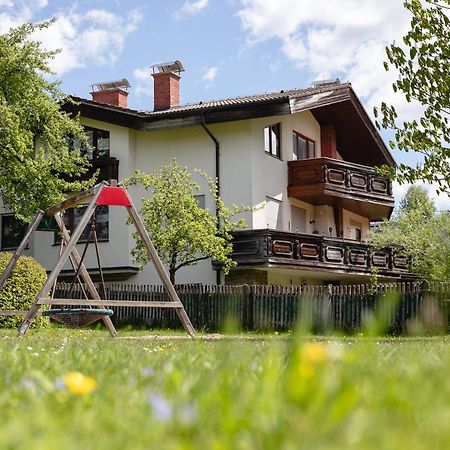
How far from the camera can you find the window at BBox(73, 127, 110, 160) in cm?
3081

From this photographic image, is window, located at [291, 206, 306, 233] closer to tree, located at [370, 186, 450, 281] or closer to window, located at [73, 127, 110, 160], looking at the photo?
tree, located at [370, 186, 450, 281]

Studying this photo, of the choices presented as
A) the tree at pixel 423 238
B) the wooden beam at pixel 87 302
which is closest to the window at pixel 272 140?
the tree at pixel 423 238

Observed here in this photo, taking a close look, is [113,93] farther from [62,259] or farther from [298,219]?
[62,259]

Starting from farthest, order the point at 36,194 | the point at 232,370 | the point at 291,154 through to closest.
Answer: the point at 291,154 → the point at 36,194 → the point at 232,370

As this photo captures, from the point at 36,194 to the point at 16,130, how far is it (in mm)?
2512

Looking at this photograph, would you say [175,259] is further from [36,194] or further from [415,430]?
[415,430]

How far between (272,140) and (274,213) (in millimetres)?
2770

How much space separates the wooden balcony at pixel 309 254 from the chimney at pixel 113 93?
35.0 feet

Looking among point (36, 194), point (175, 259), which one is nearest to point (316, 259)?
point (175, 259)

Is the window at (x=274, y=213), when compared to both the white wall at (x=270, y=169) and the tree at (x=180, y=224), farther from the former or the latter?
the tree at (x=180, y=224)

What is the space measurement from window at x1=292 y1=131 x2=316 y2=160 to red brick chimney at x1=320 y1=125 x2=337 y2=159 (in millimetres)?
546

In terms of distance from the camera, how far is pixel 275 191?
98.1 feet

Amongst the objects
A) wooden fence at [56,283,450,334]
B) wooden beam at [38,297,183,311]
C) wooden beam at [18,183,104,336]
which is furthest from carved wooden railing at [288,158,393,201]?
wooden beam at [18,183,104,336]

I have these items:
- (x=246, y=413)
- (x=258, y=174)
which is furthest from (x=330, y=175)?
(x=246, y=413)
